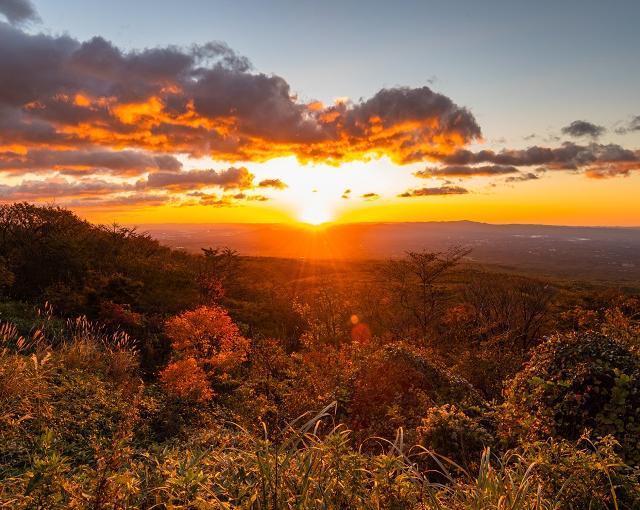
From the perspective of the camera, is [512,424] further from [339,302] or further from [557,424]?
[339,302]

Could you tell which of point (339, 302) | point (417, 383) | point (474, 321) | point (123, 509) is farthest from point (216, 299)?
point (123, 509)

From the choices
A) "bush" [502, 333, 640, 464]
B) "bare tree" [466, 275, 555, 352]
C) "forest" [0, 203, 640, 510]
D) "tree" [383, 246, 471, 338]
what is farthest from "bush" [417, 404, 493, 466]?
"tree" [383, 246, 471, 338]

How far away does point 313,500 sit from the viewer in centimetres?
307

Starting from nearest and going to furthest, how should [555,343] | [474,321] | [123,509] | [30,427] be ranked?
[123,509] → [30,427] → [555,343] → [474,321]

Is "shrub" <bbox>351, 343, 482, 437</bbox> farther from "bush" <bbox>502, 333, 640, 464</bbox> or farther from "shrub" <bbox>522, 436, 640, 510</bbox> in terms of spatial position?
"shrub" <bbox>522, 436, 640, 510</bbox>

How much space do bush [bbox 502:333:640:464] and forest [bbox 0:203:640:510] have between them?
0.03 meters

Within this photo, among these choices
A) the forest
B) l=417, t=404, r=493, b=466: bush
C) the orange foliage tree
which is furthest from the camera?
the orange foliage tree

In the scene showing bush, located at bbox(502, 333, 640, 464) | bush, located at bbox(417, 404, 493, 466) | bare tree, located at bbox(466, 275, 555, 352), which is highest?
bush, located at bbox(502, 333, 640, 464)

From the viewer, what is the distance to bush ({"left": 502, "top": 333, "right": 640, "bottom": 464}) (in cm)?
564

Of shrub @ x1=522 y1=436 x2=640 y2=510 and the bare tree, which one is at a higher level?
shrub @ x1=522 y1=436 x2=640 y2=510

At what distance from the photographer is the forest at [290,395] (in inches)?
130

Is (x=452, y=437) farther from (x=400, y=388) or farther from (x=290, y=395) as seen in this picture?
(x=290, y=395)

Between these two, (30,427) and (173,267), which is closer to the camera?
(30,427)

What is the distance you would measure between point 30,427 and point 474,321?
19.4m
